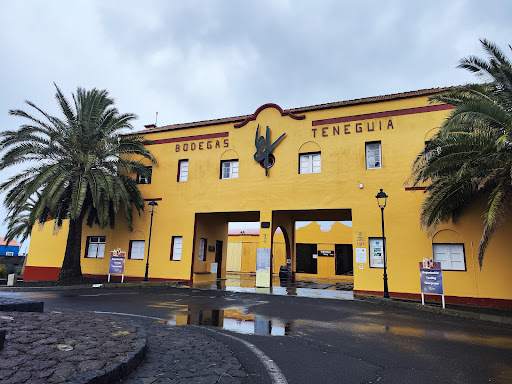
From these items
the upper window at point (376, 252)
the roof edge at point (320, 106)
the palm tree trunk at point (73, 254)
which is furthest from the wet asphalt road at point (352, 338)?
→ the roof edge at point (320, 106)

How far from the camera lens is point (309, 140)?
58.9 feet

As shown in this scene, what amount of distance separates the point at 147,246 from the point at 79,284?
13.3 feet

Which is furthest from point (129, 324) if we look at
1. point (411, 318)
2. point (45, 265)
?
point (45, 265)

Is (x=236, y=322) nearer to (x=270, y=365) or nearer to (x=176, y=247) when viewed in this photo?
(x=270, y=365)

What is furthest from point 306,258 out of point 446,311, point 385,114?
point 446,311

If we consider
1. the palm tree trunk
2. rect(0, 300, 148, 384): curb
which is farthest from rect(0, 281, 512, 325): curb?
rect(0, 300, 148, 384): curb

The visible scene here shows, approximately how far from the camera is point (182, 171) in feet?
68.4

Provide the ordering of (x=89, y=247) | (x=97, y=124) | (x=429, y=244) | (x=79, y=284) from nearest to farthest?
(x=429, y=244) < (x=79, y=284) < (x=97, y=124) < (x=89, y=247)

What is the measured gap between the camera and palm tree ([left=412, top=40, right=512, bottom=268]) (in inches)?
413

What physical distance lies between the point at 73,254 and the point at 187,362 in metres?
16.9

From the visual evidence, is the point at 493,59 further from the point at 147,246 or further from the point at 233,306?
the point at 147,246

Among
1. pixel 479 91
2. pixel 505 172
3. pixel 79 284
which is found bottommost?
pixel 79 284

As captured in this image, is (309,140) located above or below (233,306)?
above

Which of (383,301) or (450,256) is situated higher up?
(450,256)
